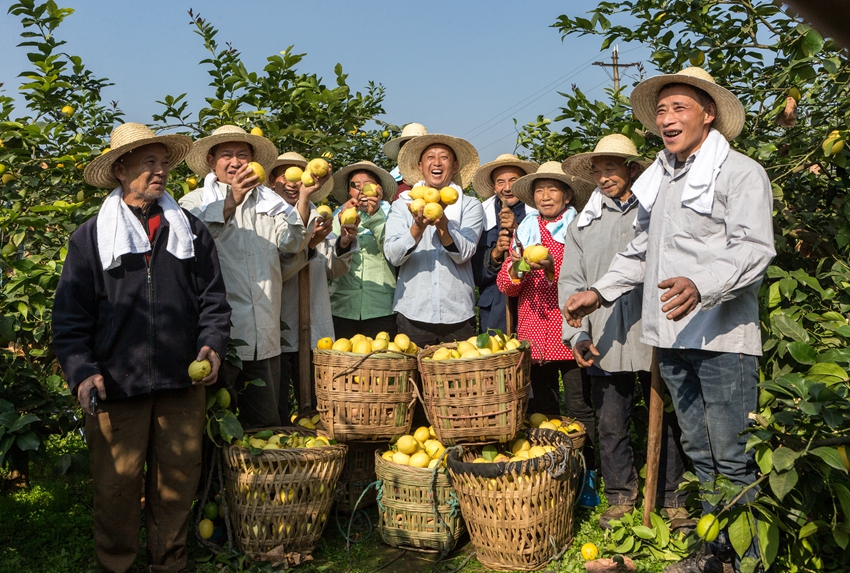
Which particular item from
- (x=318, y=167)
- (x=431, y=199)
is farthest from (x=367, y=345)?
(x=318, y=167)

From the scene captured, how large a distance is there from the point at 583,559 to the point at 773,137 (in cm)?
222

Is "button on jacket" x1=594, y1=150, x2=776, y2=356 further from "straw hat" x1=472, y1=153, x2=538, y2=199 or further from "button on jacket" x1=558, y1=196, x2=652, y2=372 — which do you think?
"straw hat" x1=472, y1=153, x2=538, y2=199

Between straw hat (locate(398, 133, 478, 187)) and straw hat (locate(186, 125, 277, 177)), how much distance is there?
887mm

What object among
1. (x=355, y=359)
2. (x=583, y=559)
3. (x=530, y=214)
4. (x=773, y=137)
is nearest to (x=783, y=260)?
(x=773, y=137)

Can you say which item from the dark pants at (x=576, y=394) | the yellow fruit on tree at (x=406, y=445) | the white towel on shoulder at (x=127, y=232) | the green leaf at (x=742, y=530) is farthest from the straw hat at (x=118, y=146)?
the green leaf at (x=742, y=530)

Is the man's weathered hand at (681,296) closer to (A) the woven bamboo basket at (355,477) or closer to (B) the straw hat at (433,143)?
(A) the woven bamboo basket at (355,477)

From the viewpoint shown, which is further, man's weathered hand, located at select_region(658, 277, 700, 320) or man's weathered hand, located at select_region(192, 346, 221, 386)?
man's weathered hand, located at select_region(192, 346, 221, 386)

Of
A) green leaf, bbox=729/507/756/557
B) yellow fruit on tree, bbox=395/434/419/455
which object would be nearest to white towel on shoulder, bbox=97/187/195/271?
yellow fruit on tree, bbox=395/434/419/455

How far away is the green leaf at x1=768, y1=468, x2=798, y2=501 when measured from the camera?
7.77 feet

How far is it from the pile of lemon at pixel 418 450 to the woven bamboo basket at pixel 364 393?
79mm

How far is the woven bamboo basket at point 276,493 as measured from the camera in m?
3.43

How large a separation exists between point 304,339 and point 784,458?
2.62 m

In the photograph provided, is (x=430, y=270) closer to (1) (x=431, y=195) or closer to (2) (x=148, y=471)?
(1) (x=431, y=195)

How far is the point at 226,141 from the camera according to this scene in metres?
3.97
